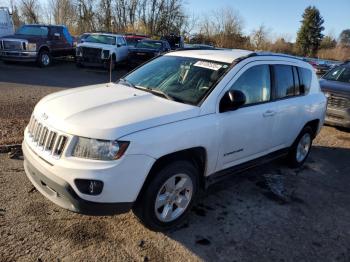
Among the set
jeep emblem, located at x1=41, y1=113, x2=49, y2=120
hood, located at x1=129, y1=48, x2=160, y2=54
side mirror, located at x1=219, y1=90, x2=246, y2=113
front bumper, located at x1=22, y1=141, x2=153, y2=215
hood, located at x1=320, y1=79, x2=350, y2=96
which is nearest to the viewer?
front bumper, located at x1=22, y1=141, x2=153, y2=215

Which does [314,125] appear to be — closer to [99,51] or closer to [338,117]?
[338,117]

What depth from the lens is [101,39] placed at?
18047 mm

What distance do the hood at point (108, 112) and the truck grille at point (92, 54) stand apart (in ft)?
43.4

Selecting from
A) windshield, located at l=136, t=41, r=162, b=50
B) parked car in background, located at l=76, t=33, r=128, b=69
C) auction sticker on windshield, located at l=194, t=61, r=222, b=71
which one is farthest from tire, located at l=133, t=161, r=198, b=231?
windshield, located at l=136, t=41, r=162, b=50

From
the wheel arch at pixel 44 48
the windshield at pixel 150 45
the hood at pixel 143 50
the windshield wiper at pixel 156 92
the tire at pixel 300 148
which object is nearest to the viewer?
the windshield wiper at pixel 156 92

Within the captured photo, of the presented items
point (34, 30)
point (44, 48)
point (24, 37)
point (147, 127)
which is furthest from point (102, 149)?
point (34, 30)

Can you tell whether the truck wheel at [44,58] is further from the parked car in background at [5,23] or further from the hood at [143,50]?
the hood at [143,50]

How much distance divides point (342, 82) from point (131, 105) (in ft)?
26.7

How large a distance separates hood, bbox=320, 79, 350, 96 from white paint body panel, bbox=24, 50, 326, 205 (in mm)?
4840

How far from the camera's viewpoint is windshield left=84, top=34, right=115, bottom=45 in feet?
58.5

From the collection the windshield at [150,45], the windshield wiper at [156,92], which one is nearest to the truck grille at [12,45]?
the windshield at [150,45]

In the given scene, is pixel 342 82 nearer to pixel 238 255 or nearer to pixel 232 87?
pixel 232 87

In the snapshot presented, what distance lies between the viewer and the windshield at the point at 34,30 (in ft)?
54.8

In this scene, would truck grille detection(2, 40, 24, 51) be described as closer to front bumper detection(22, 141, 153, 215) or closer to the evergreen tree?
front bumper detection(22, 141, 153, 215)
